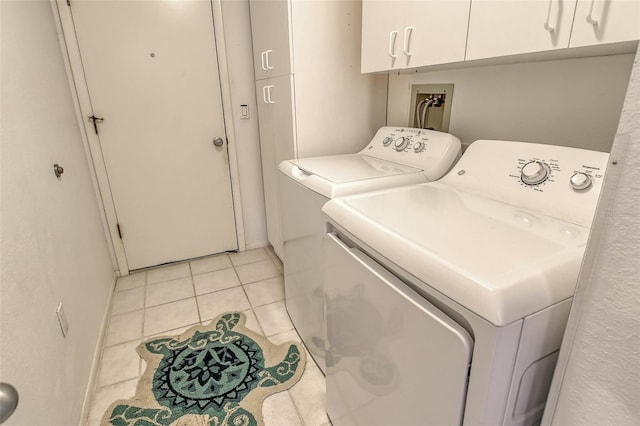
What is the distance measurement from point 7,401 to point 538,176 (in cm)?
126

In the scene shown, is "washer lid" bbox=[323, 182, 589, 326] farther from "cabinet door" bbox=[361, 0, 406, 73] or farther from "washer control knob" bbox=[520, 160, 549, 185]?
"cabinet door" bbox=[361, 0, 406, 73]

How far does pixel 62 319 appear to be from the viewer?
4.43 feet

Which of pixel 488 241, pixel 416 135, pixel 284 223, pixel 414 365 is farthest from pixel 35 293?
pixel 416 135

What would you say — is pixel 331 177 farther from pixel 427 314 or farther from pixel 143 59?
pixel 143 59

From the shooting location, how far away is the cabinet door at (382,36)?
4.56 ft

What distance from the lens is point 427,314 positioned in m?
0.71

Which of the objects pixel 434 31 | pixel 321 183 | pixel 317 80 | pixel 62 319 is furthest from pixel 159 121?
pixel 434 31

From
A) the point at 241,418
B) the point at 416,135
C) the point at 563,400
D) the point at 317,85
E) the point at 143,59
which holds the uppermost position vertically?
the point at 143,59

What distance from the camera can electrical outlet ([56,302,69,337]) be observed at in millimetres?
1323

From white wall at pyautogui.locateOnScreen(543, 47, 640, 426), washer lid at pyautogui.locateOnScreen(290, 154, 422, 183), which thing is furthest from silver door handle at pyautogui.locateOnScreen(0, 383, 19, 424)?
washer lid at pyautogui.locateOnScreen(290, 154, 422, 183)

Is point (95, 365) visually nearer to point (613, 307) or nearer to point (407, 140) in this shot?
point (407, 140)

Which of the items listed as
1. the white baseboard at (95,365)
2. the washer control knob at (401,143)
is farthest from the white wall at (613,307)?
the white baseboard at (95,365)

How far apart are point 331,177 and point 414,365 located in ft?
2.58

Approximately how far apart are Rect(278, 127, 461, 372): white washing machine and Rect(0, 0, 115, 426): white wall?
965 mm
